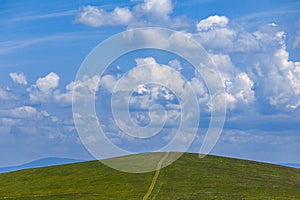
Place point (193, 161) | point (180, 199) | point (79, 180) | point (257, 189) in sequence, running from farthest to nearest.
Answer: point (193, 161)
point (79, 180)
point (257, 189)
point (180, 199)

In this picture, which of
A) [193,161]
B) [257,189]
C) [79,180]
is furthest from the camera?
[193,161]

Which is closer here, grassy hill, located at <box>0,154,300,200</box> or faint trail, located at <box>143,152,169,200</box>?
faint trail, located at <box>143,152,169,200</box>

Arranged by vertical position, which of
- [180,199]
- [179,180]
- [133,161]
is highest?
[133,161]

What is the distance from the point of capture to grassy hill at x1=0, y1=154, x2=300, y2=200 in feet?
397

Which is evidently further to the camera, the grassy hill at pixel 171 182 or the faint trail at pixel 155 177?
the grassy hill at pixel 171 182

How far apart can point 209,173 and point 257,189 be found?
19.7 m

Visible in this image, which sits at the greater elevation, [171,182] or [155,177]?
[155,177]

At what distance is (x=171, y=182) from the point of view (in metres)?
131

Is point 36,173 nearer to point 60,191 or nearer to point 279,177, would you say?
point 60,191

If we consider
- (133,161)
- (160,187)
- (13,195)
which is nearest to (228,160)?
(133,161)

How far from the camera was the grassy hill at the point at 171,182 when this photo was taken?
121 m

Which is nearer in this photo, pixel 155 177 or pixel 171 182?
pixel 171 182

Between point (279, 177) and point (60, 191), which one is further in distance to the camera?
point (279, 177)

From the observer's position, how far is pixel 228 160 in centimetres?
16238
